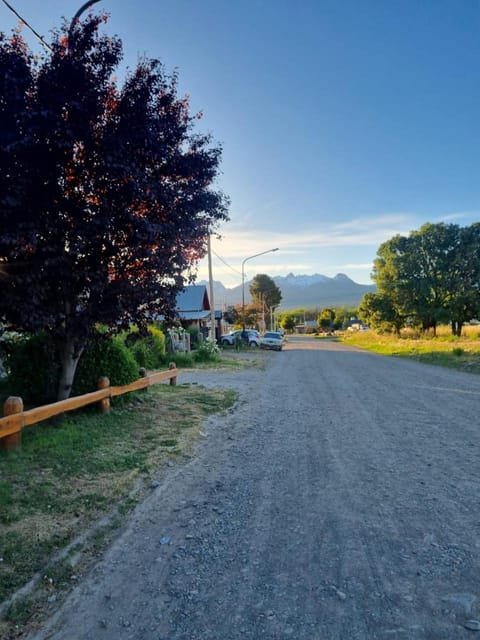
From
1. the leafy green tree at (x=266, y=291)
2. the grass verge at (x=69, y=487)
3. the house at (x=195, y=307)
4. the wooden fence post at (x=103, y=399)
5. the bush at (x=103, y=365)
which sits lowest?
the grass verge at (x=69, y=487)

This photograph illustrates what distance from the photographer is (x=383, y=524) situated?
3506 millimetres

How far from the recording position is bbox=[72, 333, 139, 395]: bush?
729 centimetres

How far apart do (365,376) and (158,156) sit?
34.9 feet

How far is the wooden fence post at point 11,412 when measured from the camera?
5020 millimetres

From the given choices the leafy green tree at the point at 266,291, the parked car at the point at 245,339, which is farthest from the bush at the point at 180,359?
the leafy green tree at the point at 266,291

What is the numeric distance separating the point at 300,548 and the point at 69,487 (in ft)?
8.17

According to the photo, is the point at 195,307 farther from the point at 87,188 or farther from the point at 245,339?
the point at 87,188

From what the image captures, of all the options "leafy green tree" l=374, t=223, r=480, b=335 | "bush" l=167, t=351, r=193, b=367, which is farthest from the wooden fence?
"leafy green tree" l=374, t=223, r=480, b=335

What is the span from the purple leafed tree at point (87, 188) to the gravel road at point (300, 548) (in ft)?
9.09

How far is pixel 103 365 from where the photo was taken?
24.3ft

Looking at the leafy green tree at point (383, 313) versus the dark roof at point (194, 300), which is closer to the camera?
the dark roof at point (194, 300)

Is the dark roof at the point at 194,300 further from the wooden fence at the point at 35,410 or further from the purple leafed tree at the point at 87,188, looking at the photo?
the purple leafed tree at the point at 87,188

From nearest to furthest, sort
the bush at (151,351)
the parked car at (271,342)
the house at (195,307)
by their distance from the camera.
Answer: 1. the bush at (151,351)
2. the parked car at (271,342)
3. the house at (195,307)

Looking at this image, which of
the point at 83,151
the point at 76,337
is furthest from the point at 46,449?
the point at 83,151
